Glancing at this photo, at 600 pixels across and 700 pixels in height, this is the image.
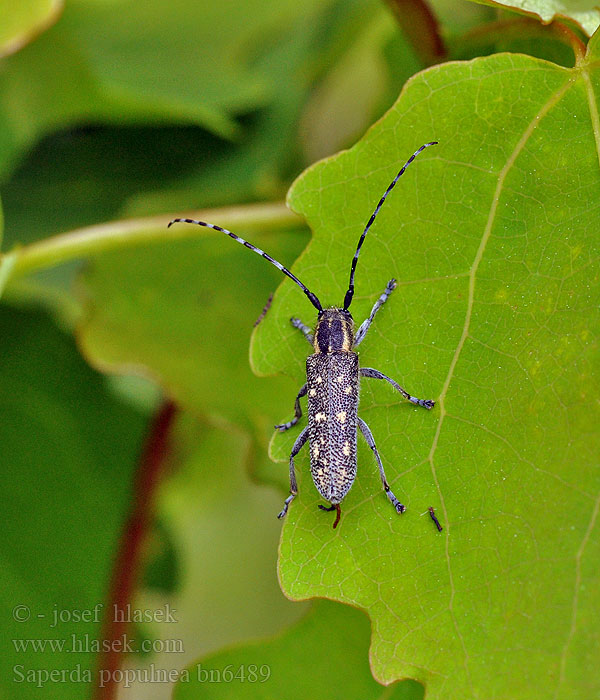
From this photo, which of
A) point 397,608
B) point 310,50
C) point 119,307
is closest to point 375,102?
point 310,50

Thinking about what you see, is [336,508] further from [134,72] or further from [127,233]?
[134,72]

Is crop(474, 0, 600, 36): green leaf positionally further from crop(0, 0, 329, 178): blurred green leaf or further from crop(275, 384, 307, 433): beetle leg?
crop(0, 0, 329, 178): blurred green leaf

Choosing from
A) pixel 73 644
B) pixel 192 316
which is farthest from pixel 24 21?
pixel 73 644

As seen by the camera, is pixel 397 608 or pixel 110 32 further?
pixel 110 32

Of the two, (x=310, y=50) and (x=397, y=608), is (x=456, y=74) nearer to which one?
(x=397, y=608)

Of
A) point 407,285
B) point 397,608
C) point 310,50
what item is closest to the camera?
point 397,608

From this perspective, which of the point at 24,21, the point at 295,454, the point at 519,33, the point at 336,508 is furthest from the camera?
the point at 24,21
